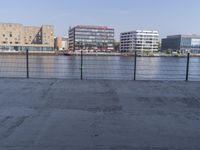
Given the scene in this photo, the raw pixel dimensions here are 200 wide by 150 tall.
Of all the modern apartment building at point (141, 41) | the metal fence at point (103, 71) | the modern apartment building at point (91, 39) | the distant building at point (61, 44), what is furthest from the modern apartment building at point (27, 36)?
the metal fence at point (103, 71)

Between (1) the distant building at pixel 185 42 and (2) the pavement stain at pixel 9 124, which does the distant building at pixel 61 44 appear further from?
(2) the pavement stain at pixel 9 124

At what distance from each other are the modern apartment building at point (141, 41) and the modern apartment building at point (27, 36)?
32345 mm

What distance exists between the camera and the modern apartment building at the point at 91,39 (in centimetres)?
10606

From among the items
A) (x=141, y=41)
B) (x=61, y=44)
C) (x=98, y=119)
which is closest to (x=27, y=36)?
(x=61, y=44)

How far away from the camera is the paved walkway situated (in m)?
2.99

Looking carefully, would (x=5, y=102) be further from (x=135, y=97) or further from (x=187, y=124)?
(x=187, y=124)

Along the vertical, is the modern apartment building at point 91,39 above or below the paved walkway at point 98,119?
above

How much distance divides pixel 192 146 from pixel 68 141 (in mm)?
1548

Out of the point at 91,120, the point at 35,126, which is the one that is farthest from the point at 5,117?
the point at 91,120

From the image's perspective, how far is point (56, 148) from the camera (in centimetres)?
283

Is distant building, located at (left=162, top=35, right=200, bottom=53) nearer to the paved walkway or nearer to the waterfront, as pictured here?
the waterfront

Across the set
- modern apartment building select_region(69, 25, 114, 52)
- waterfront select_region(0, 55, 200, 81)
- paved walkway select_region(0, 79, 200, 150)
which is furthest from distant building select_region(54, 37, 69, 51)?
paved walkway select_region(0, 79, 200, 150)

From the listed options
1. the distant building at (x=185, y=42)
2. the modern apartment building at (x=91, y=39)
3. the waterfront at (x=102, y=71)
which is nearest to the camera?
the waterfront at (x=102, y=71)

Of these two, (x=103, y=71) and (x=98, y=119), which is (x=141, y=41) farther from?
(x=98, y=119)
